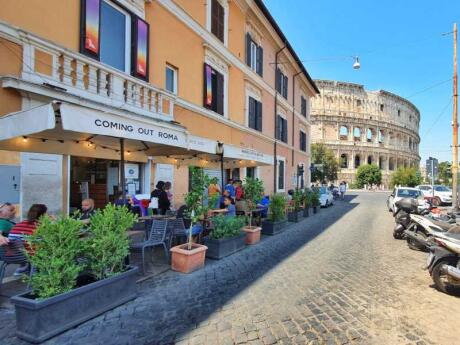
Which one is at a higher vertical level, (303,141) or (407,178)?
(303,141)

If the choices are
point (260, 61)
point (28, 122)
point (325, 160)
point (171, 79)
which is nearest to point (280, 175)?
point (260, 61)

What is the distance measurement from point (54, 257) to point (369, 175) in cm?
6446

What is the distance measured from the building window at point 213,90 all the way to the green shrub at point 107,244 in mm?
8701

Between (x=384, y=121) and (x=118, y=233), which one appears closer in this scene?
(x=118, y=233)

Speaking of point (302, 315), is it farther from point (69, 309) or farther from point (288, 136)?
point (288, 136)

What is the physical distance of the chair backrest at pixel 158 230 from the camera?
6164 millimetres

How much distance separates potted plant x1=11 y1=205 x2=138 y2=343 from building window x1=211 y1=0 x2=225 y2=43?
434 inches

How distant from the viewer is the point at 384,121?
73.2 m

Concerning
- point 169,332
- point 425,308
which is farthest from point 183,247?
point 425,308

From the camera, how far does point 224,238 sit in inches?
277

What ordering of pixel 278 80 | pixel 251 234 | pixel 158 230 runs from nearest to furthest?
pixel 158 230 → pixel 251 234 → pixel 278 80

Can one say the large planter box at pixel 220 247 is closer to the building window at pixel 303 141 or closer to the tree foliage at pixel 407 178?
the building window at pixel 303 141

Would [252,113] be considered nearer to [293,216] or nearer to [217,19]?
[217,19]

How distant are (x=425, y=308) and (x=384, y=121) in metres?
77.2
